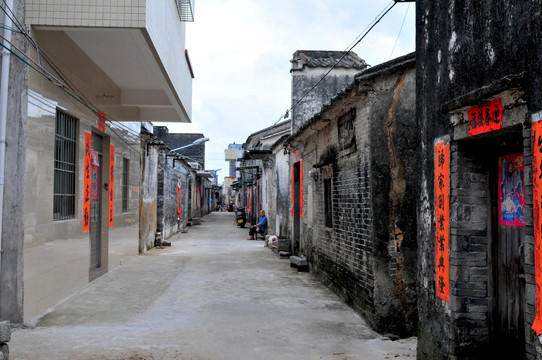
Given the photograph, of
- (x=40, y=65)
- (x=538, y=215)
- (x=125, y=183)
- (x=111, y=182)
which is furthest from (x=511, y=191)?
(x=125, y=183)

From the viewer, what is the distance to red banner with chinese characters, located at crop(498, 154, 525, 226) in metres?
3.41

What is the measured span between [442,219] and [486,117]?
101cm

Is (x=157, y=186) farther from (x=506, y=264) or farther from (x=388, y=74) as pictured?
(x=506, y=264)

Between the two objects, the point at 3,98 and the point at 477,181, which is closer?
the point at 477,181

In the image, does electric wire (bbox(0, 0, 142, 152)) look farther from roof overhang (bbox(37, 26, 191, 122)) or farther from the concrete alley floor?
the concrete alley floor

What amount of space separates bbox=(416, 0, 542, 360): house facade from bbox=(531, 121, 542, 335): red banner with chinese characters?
0.08 m

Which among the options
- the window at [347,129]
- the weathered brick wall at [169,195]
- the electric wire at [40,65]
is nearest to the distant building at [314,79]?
the weathered brick wall at [169,195]

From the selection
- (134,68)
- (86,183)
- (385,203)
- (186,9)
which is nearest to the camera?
(385,203)

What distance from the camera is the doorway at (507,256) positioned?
135 inches

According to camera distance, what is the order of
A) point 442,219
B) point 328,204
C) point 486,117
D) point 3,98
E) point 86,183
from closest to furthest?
point 486,117 → point 442,219 → point 3,98 → point 86,183 → point 328,204

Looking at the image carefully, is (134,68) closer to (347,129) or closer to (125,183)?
(125,183)

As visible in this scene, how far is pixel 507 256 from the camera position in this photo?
359cm

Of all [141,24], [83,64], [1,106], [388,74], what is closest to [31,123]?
[1,106]

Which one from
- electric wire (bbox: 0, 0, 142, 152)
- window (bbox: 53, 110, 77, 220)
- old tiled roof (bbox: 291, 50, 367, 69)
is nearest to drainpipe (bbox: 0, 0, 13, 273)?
electric wire (bbox: 0, 0, 142, 152)
